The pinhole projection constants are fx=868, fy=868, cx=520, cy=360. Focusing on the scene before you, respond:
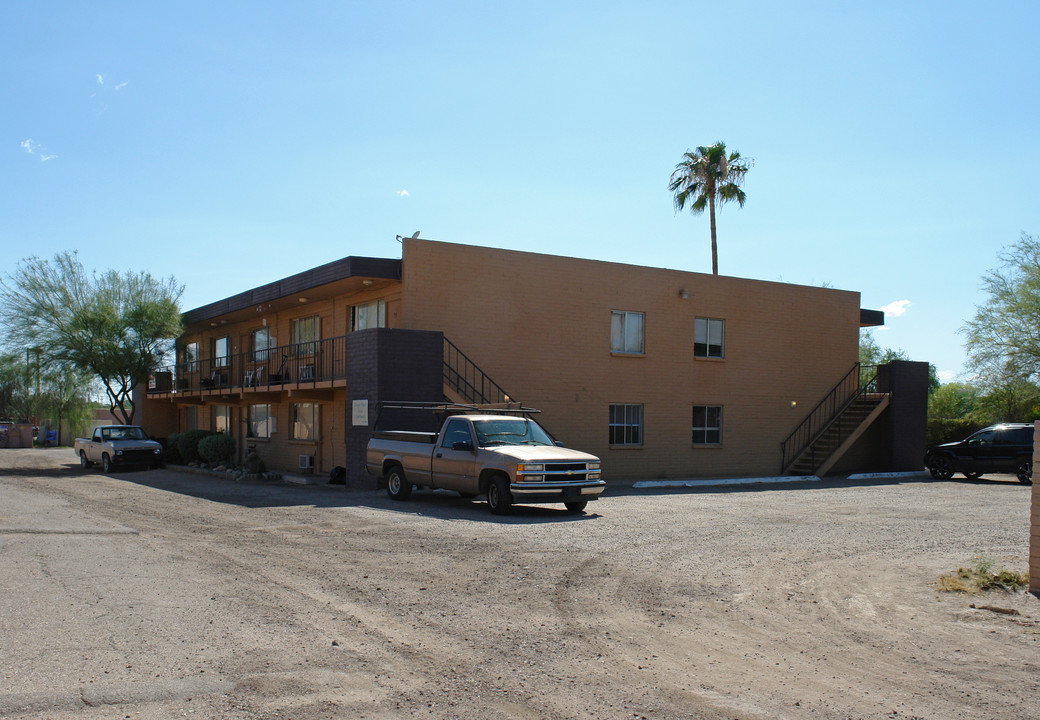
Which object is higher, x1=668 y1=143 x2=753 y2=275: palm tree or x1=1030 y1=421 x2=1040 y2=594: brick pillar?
x1=668 y1=143 x2=753 y2=275: palm tree

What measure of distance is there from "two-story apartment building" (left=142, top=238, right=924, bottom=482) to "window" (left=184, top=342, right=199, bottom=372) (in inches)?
166

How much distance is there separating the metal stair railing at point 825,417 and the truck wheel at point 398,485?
15864 mm

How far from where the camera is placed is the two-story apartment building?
21.9 metres

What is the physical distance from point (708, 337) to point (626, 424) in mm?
4232

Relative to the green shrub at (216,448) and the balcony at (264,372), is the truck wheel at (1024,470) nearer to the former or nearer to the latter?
the balcony at (264,372)

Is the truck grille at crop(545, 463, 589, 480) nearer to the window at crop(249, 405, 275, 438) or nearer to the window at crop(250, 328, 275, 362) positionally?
the window at crop(249, 405, 275, 438)

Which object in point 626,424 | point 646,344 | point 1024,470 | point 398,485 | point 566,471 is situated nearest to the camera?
point 566,471

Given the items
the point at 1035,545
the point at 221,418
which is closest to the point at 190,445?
the point at 221,418

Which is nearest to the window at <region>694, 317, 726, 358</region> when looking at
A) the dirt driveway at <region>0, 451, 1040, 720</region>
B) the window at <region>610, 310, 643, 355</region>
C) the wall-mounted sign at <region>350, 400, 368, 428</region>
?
the window at <region>610, 310, 643, 355</region>

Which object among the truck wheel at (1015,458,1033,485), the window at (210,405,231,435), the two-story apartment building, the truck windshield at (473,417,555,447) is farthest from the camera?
the window at (210,405,231,435)

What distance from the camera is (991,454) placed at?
25.4m

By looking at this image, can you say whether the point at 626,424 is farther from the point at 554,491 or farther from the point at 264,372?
the point at 264,372

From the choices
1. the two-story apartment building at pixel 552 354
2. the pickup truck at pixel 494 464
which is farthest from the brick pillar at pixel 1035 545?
the two-story apartment building at pixel 552 354

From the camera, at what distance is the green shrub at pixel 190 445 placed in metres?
30.7
